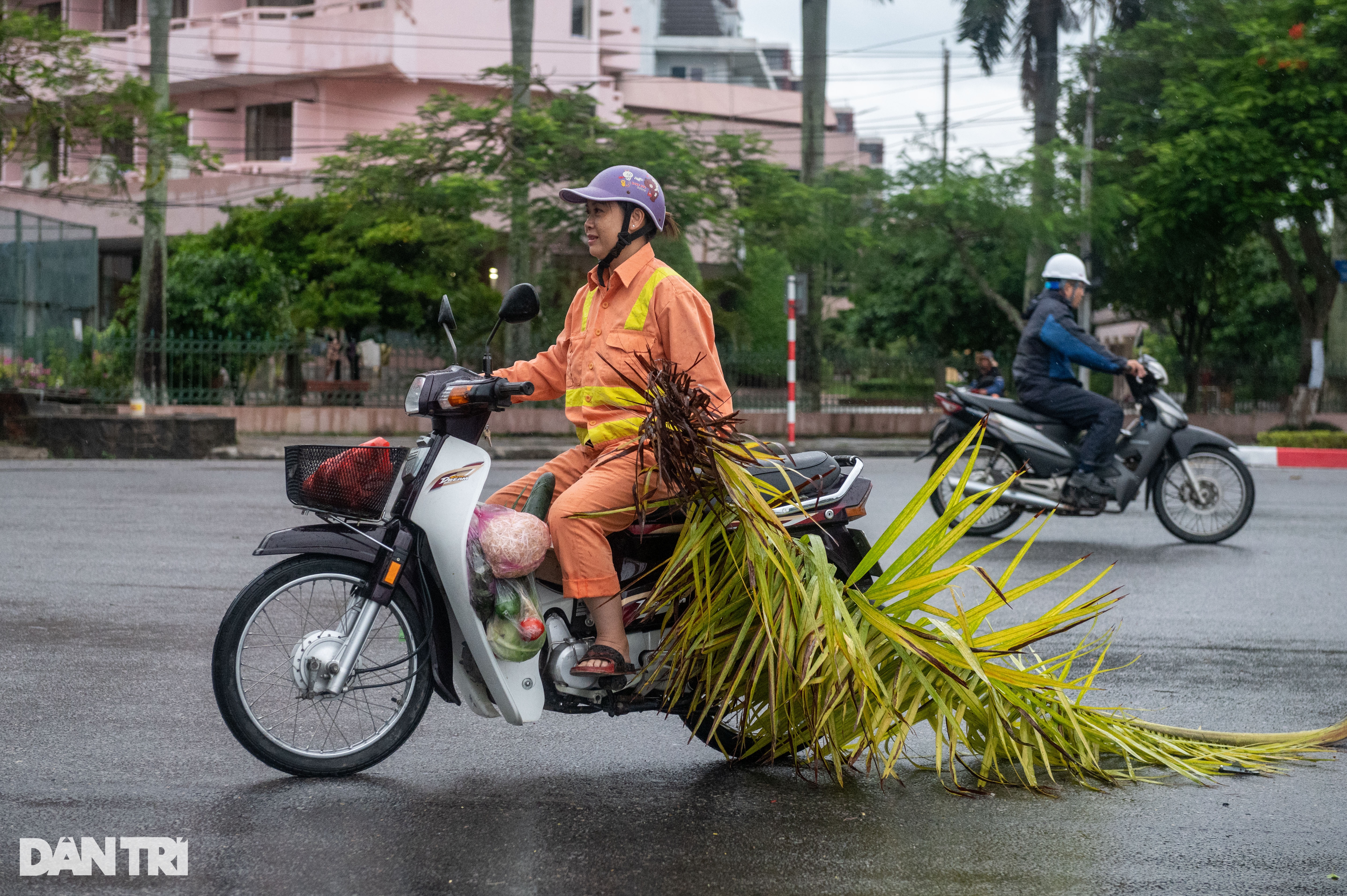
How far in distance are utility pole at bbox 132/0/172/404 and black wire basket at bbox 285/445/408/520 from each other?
61.6ft

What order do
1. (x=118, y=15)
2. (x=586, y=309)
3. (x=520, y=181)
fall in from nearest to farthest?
(x=586, y=309) → (x=520, y=181) → (x=118, y=15)

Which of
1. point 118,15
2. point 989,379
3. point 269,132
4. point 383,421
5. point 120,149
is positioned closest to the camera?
point 989,379

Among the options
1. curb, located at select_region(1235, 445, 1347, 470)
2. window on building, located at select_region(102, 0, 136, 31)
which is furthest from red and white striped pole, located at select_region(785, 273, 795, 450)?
window on building, located at select_region(102, 0, 136, 31)

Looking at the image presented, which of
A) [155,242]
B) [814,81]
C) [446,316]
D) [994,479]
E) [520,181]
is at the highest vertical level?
[814,81]

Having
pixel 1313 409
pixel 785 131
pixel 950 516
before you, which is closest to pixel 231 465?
pixel 950 516

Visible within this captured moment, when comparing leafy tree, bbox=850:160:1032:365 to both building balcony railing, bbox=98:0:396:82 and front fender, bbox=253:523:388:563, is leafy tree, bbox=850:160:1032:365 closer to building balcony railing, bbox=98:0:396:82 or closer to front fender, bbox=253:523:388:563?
building balcony railing, bbox=98:0:396:82

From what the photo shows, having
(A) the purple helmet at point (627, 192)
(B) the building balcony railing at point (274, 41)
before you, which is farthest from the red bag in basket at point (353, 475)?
(B) the building balcony railing at point (274, 41)

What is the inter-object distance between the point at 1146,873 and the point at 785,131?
182 feet

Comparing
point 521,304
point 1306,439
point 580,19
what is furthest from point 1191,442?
point 580,19

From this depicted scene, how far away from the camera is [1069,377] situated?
9781mm

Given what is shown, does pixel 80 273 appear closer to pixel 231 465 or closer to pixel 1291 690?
pixel 231 465

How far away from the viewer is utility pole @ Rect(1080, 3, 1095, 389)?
24547 mm

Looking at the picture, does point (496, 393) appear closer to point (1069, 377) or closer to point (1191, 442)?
point (1069, 377)

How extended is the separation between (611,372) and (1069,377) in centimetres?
636
